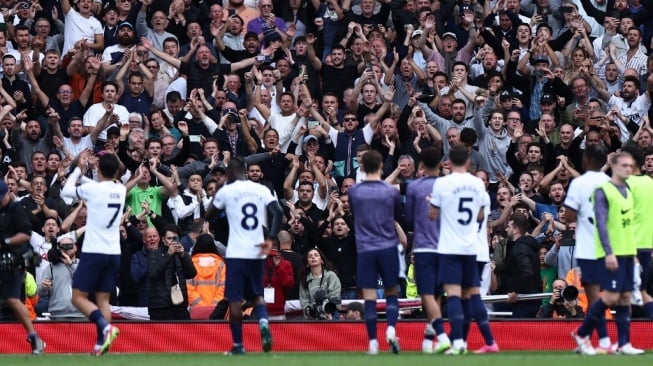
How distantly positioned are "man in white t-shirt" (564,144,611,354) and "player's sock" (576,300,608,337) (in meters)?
0.10

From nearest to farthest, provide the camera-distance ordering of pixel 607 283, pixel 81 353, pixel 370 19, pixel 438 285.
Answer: pixel 607 283 < pixel 438 285 < pixel 81 353 < pixel 370 19

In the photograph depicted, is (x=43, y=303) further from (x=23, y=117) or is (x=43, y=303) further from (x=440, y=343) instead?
(x=440, y=343)

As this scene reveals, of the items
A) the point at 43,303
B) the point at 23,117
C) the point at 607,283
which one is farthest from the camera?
the point at 23,117

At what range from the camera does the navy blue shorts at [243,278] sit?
767 inches

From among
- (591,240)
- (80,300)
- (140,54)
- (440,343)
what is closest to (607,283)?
(591,240)

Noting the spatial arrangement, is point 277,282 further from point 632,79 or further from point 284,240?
point 632,79

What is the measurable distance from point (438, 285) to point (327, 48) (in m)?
11.6

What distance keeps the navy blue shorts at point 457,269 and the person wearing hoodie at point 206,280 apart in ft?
20.2

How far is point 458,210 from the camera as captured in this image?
18859 mm

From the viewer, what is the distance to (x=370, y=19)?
30828 millimetres

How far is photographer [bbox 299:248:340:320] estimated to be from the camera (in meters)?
24.0

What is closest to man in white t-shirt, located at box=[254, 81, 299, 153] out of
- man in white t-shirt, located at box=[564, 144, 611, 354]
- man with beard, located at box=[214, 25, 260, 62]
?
man with beard, located at box=[214, 25, 260, 62]

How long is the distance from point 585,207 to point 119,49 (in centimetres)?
1299

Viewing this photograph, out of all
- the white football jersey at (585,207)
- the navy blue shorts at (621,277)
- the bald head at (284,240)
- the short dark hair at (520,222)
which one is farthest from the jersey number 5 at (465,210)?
the bald head at (284,240)
